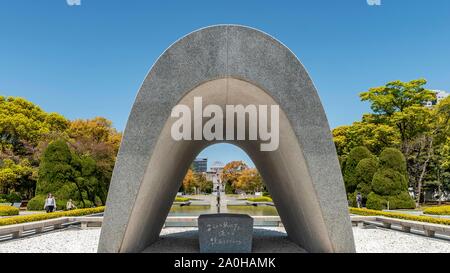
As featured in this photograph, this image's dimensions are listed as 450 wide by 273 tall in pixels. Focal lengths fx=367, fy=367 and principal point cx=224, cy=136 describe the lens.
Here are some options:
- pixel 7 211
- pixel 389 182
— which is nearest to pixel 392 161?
pixel 389 182

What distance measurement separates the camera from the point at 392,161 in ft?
76.1

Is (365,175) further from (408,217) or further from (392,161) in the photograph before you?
(408,217)

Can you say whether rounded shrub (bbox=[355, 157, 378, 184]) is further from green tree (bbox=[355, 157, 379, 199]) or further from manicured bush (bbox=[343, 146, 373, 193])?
manicured bush (bbox=[343, 146, 373, 193])

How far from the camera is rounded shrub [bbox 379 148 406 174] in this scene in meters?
23.2

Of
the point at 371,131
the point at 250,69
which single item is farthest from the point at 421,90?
the point at 250,69

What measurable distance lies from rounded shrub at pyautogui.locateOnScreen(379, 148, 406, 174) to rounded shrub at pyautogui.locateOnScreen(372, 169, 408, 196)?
0.38m

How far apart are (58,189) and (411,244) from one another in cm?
1813

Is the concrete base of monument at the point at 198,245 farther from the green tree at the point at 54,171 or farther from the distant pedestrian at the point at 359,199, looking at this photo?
the distant pedestrian at the point at 359,199

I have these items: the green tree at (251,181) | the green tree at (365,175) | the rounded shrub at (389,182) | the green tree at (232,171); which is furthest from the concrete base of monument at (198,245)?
the green tree at (232,171)

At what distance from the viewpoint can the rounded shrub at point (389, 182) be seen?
22.7m

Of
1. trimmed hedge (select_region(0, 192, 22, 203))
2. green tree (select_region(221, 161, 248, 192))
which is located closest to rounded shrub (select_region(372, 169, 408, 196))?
trimmed hedge (select_region(0, 192, 22, 203))

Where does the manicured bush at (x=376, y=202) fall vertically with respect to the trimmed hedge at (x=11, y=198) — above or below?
above

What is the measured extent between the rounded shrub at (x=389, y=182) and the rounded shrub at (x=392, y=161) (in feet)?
1.26

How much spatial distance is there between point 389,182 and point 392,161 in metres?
1.43
